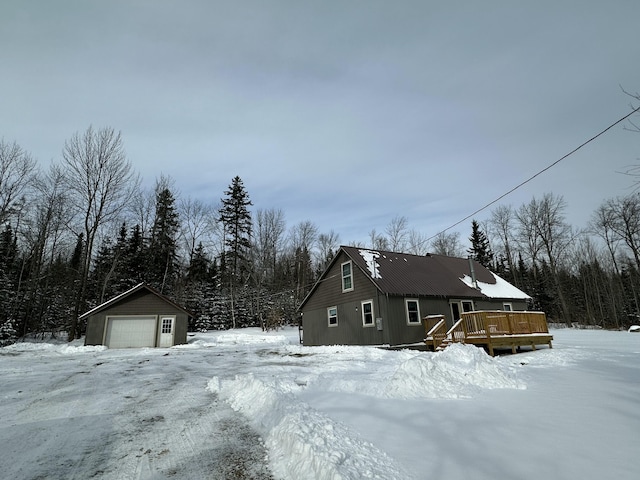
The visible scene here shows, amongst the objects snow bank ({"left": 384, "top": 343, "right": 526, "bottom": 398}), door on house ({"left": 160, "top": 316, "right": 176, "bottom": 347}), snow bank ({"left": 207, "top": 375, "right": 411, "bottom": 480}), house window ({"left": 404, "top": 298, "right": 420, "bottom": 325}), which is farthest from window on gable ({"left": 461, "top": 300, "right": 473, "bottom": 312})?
door on house ({"left": 160, "top": 316, "right": 176, "bottom": 347})

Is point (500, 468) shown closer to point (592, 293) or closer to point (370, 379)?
point (370, 379)

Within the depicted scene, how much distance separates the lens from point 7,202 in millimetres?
24328

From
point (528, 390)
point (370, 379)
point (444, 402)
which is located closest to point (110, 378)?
point (370, 379)

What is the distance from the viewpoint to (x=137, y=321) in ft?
80.3

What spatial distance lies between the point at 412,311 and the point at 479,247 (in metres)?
33.4

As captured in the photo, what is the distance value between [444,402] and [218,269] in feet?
128

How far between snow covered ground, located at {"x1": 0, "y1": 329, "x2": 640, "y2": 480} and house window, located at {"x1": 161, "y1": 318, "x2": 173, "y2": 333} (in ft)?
56.0

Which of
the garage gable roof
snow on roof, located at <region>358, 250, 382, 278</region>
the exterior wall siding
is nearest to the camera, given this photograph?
snow on roof, located at <region>358, 250, 382, 278</region>

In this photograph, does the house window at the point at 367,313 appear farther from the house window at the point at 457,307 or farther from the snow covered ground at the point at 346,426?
the snow covered ground at the point at 346,426

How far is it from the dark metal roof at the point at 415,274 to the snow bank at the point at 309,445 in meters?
12.4

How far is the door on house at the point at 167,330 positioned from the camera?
24797mm

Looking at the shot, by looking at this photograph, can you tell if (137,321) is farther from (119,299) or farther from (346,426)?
(346,426)

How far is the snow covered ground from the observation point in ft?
11.5

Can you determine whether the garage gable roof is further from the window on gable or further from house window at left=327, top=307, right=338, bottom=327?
the window on gable
